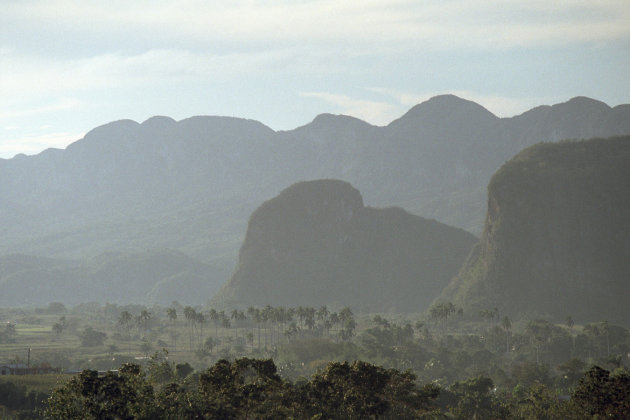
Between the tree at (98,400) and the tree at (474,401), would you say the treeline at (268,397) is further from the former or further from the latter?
the tree at (474,401)

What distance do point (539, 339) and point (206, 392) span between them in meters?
138

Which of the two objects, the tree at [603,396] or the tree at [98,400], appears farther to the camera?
the tree at [603,396]

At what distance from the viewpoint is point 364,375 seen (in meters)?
83.2

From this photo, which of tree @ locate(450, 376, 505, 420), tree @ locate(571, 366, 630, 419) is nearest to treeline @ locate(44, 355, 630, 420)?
tree @ locate(571, 366, 630, 419)

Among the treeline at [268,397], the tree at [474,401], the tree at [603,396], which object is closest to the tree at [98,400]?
the treeline at [268,397]

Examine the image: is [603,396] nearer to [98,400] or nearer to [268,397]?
[268,397]

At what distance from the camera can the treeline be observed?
7438 cm

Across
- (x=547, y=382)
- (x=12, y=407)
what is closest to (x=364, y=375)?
(x=12, y=407)

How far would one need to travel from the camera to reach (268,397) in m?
83.7

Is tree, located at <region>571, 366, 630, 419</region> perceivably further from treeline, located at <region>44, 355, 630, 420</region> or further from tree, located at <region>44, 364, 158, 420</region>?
tree, located at <region>44, 364, 158, 420</region>

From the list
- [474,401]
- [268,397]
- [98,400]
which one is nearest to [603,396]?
[268,397]

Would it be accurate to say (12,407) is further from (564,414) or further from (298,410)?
(564,414)

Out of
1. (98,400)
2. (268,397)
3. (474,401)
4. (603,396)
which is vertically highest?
(98,400)

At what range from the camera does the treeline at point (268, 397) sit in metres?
74.4
